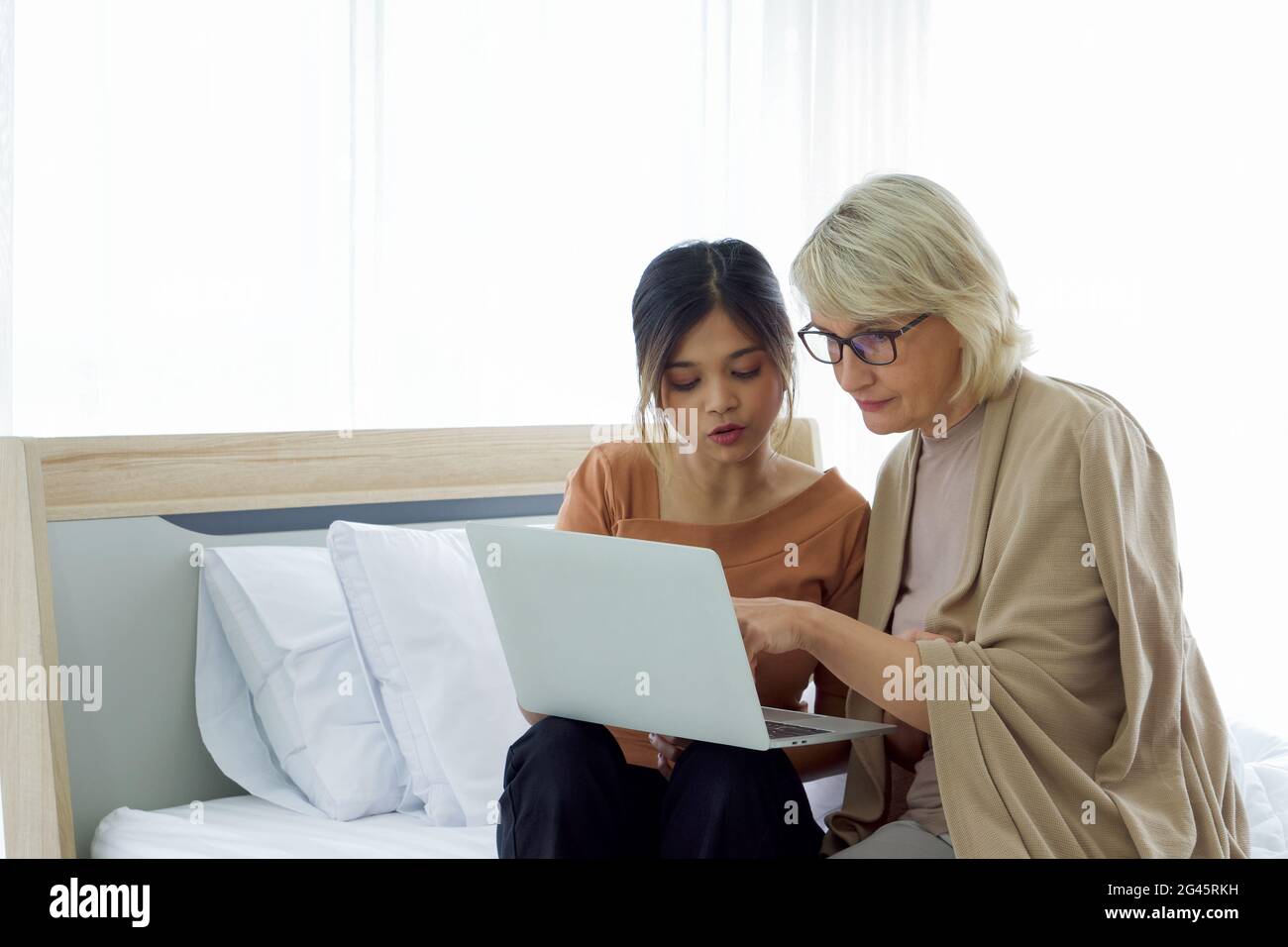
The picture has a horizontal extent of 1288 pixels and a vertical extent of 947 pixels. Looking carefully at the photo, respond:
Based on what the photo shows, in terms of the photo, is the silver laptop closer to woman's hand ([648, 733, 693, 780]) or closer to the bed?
woman's hand ([648, 733, 693, 780])

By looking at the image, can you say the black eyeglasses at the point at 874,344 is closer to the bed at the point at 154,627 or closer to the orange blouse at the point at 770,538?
the orange blouse at the point at 770,538

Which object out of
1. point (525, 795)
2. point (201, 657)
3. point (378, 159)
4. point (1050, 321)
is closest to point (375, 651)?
point (201, 657)

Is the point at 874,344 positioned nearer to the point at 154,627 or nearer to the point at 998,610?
the point at 998,610

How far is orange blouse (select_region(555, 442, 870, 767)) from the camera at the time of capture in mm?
1582

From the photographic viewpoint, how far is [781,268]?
2.99 m

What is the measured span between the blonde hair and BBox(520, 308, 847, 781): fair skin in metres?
0.19

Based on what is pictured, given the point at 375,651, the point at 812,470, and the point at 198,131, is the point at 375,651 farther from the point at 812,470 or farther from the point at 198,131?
the point at 198,131

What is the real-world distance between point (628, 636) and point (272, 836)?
2.21 ft

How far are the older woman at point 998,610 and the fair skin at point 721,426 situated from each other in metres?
0.13

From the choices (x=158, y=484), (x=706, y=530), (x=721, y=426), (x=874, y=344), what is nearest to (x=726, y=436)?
(x=721, y=426)

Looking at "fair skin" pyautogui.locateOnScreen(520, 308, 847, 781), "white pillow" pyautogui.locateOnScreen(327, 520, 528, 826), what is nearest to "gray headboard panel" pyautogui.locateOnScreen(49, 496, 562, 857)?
"white pillow" pyautogui.locateOnScreen(327, 520, 528, 826)

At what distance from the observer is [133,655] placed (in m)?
1.73
